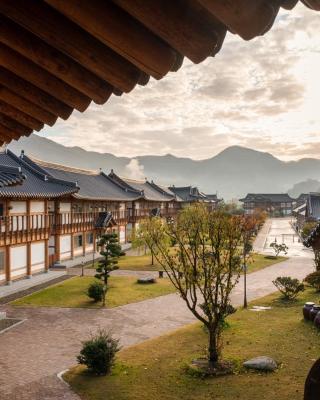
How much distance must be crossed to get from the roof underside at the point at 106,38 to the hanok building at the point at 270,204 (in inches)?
4912

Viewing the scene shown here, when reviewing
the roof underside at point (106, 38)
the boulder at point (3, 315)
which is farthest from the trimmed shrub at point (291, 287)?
the roof underside at point (106, 38)

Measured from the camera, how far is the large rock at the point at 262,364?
13.8 m

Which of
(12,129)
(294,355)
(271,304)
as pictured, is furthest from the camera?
(271,304)

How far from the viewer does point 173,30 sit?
2523mm

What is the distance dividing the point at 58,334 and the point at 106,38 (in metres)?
18.7

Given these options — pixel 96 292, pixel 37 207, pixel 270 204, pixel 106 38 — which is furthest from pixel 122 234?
pixel 270 204

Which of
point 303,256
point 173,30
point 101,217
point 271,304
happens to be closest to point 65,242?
point 101,217

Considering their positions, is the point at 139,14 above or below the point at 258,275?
above

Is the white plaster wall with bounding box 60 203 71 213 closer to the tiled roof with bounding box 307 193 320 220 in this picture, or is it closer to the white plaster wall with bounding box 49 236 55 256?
the white plaster wall with bounding box 49 236 55 256

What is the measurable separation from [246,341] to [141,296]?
11.0 metres

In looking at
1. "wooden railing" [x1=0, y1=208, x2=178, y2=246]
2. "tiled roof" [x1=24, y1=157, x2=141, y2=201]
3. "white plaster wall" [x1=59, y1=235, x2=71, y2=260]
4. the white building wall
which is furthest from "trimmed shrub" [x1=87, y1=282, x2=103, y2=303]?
"tiled roof" [x1=24, y1=157, x2=141, y2=201]

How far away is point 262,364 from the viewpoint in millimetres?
13859

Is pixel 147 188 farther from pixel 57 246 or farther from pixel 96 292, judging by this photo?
pixel 96 292

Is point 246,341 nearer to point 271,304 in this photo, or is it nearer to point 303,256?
point 271,304
